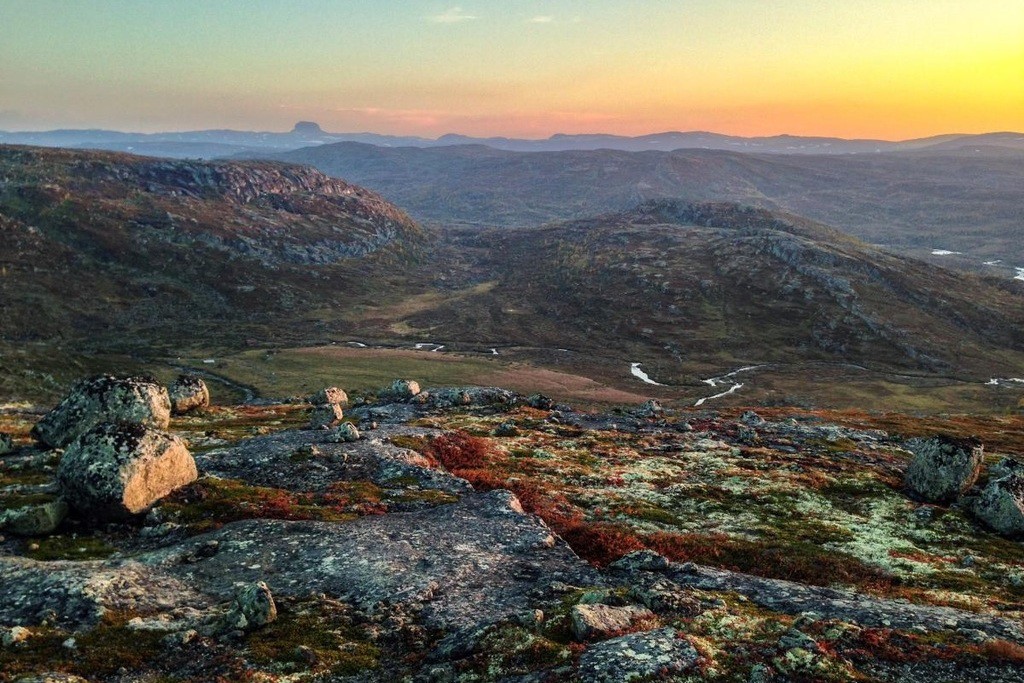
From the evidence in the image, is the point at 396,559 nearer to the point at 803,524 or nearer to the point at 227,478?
the point at 227,478

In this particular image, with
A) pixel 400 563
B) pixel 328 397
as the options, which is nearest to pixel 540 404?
pixel 328 397

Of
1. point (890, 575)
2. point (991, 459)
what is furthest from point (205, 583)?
point (991, 459)

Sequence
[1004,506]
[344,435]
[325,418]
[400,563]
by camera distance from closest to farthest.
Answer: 1. [400,563]
2. [1004,506]
3. [344,435]
4. [325,418]

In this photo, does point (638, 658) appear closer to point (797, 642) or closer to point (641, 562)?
point (797, 642)

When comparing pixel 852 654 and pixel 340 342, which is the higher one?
pixel 852 654

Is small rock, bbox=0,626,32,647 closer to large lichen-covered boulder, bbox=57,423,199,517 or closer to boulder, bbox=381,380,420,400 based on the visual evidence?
large lichen-covered boulder, bbox=57,423,199,517

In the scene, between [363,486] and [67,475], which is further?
[363,486]

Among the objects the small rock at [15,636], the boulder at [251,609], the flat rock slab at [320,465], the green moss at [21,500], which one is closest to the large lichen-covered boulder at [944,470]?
the flat rock slab at [320,465]
